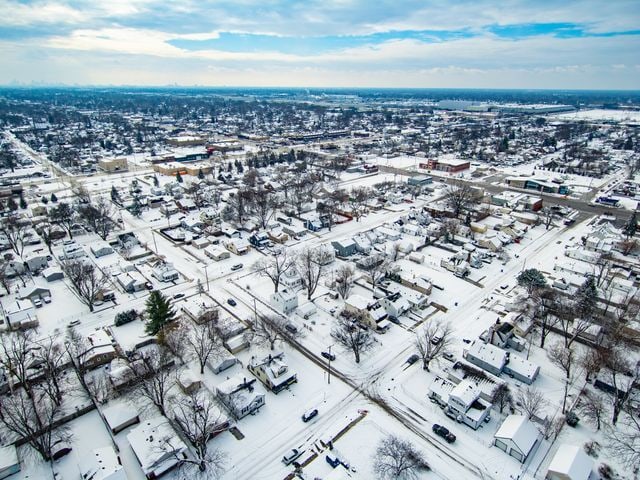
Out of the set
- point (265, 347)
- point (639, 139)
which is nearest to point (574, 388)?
point (265, 347)

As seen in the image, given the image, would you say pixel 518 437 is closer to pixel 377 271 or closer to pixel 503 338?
pixel 503 338

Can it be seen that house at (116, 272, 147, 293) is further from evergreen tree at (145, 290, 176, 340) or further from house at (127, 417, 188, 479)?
house at (127, 417, 188, 479)

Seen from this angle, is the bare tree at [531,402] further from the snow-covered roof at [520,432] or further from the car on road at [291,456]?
the car on road at [291,456]

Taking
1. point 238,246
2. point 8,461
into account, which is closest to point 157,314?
point 8,461

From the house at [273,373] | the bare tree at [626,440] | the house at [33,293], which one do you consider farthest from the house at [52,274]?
the bare tree at [626,440]

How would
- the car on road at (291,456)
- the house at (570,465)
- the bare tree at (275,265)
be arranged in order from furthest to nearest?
1. the bare tree at (275,265)
2. the car on road at (291,456)
3. the house at (570,465)

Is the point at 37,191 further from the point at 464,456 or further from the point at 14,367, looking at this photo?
the point at 464,456
